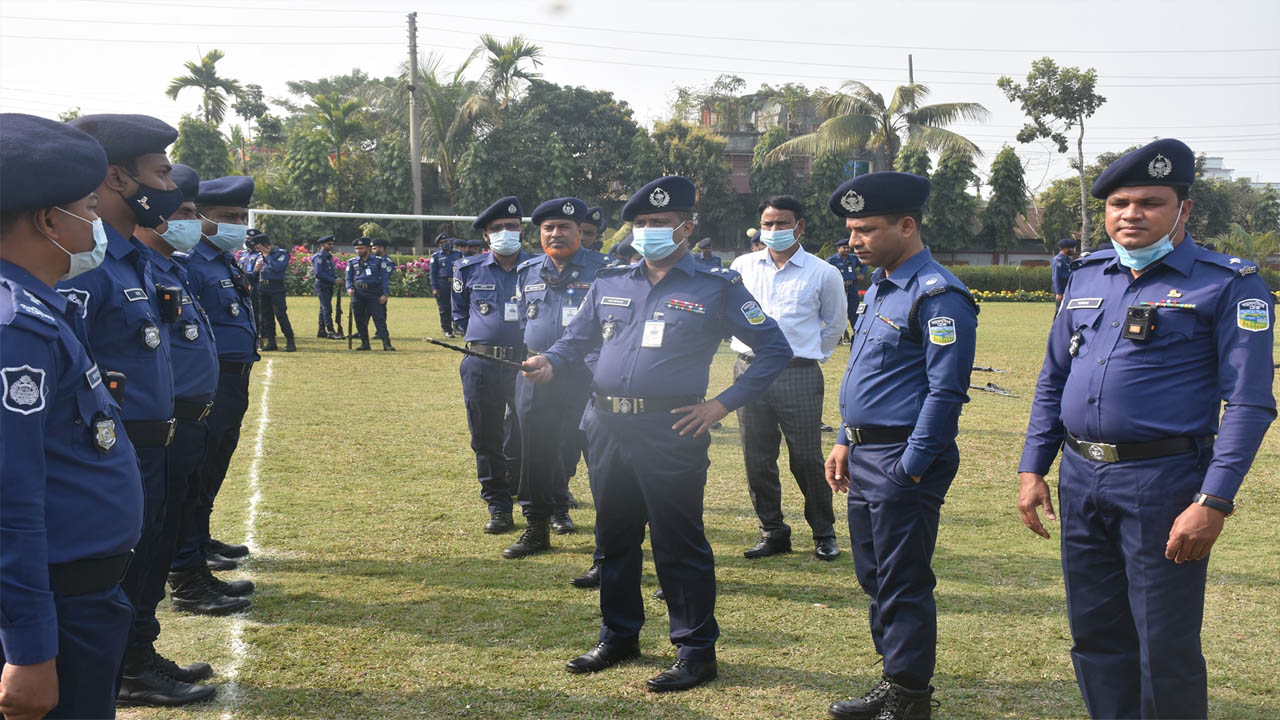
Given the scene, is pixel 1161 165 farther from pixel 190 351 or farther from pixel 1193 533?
pixel 190 351

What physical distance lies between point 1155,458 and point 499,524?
15.0 ft

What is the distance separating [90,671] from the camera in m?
2.31

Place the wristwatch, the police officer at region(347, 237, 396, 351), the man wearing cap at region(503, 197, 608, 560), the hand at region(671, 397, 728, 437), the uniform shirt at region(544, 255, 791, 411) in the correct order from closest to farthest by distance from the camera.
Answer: the wristwatch
the hand at region(671, 397, 728, 437)
the uniform shirt at region(544, 255, 791, 411)
the man wearing cap at region(503, 197, 608, 560)
the police officer at region(347, 237, 396, 351)

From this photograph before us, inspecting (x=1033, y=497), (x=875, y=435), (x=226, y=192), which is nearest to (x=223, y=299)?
(x=226, y=192)

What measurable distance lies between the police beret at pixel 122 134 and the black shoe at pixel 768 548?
409cm

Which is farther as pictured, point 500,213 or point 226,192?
point 500,213

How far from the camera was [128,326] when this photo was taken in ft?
11.7

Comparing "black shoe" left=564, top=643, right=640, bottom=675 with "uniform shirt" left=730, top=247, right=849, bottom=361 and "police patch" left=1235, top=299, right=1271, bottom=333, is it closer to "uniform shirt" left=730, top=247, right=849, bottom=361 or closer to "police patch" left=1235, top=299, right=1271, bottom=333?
"uniform shirt" left=730, top=247, right=849, bottom=361

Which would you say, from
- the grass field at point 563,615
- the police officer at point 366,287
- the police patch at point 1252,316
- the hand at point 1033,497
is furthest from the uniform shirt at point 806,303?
the police officer at point 366,287

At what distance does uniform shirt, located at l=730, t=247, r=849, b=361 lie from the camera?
6051 millimetres

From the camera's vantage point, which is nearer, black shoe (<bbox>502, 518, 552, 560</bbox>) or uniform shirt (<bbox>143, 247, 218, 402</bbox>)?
uniform shirt (<bbox>143, 247, 218, 402</bbox>)

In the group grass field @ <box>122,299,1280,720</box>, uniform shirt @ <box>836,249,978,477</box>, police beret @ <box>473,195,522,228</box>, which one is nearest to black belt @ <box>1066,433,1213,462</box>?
uniform shirt @ <box>836,249,978,477</box>

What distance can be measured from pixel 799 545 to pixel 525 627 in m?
2.25

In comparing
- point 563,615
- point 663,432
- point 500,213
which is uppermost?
point 500,213
